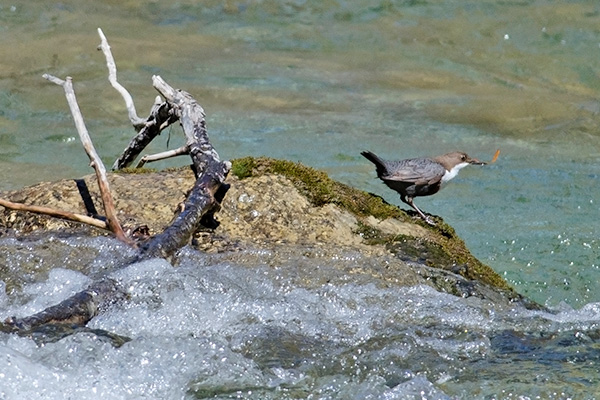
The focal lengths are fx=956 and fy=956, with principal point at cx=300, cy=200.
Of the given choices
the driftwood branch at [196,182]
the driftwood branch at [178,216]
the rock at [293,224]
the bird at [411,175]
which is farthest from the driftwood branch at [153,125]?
Answer: the bird at [411,175]

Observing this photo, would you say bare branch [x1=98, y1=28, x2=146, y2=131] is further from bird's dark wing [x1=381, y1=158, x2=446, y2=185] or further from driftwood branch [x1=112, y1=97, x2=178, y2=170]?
bird's dark wing [x1=381, y1=158, x2=446, y2=185]

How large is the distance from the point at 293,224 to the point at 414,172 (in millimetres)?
1630

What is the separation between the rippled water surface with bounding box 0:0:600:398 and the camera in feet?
12.4

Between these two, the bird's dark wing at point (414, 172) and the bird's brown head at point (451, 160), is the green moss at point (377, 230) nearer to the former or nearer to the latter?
the bird's dark wing at point (414, 172)

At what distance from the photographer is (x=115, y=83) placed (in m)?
5.44

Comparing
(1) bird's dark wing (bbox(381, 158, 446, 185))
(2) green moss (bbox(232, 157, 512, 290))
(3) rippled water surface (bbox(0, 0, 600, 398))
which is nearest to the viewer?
(3) rippled water surface (bbox(0, 0, 600, 398))

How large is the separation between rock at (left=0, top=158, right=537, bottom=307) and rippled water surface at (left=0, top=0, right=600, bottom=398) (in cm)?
28

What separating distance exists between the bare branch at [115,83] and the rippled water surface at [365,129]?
1.40 metres

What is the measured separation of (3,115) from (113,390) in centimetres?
731

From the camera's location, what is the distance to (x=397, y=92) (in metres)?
11.4

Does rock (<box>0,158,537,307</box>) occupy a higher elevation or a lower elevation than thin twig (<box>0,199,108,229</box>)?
lower

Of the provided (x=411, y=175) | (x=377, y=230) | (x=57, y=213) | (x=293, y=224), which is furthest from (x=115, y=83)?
(x=411, y=175)

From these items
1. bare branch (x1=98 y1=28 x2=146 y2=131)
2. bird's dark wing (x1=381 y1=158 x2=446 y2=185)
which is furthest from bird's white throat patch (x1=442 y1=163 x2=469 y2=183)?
bare branch (x1=98 y1=28 x2=146 y2=131)

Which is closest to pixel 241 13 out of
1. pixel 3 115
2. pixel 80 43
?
pixel 80 43
